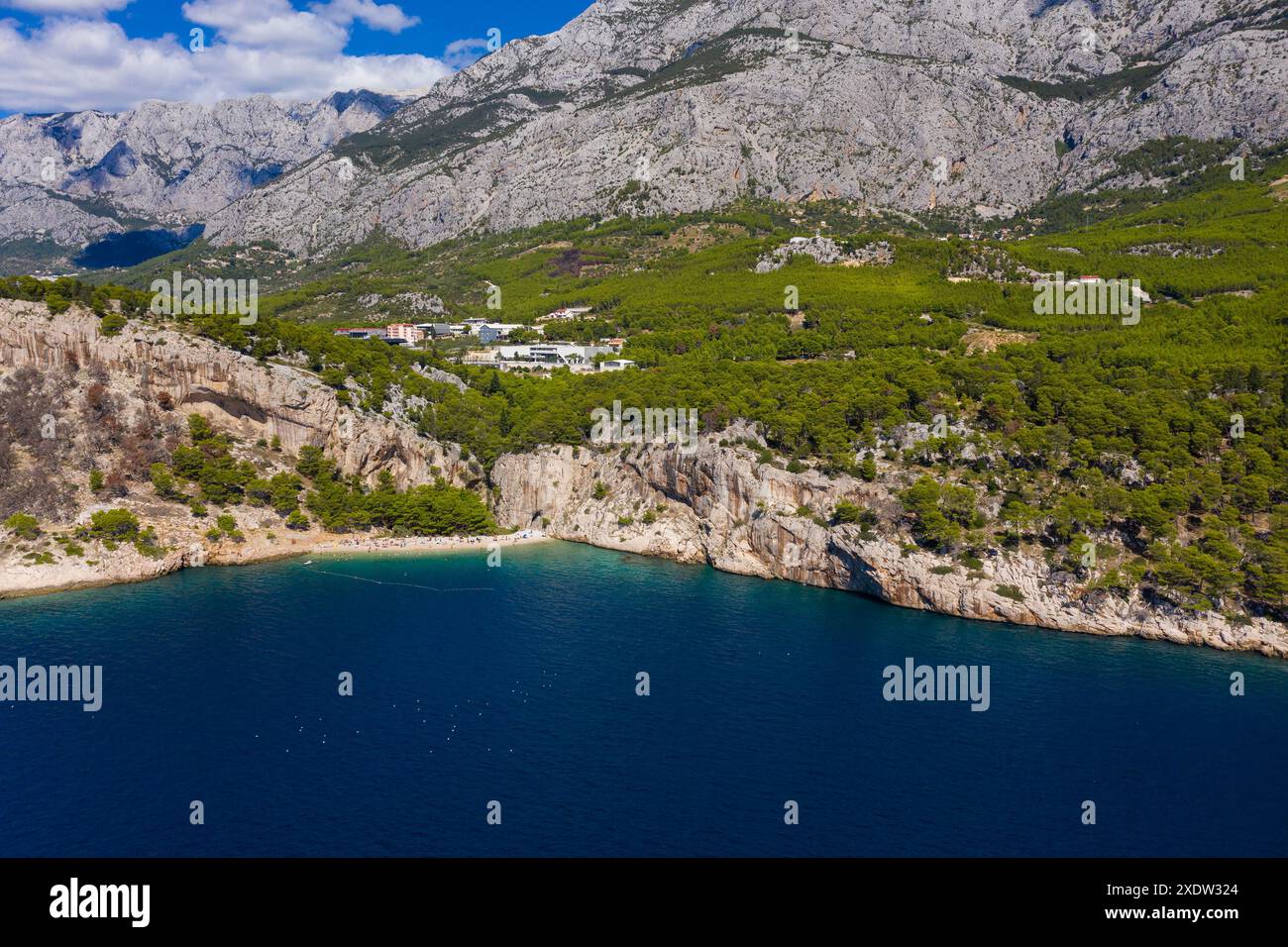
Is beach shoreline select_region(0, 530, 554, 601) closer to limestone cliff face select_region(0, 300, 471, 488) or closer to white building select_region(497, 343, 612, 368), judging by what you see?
limestone cliff face select_region(0, 300, 471, 488)

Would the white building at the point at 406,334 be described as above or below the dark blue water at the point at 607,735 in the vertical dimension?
above

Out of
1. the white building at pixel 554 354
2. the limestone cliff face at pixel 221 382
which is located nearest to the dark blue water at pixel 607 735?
the limestone cliff face at pixel 221 382

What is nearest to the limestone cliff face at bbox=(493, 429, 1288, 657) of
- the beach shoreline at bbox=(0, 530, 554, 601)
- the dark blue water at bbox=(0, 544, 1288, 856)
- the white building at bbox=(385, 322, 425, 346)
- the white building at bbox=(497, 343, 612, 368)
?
the dark blue water at bbox=(0, 544, 1288, 856)

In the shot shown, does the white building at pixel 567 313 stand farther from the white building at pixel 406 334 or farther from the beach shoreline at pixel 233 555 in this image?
the beach shoreline at pixel 233 555

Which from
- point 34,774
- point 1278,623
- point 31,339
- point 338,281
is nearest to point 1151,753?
point 1278,623

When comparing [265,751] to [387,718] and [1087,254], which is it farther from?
[1087,254]

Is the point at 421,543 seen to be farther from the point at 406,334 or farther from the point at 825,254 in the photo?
the point at 825,254
